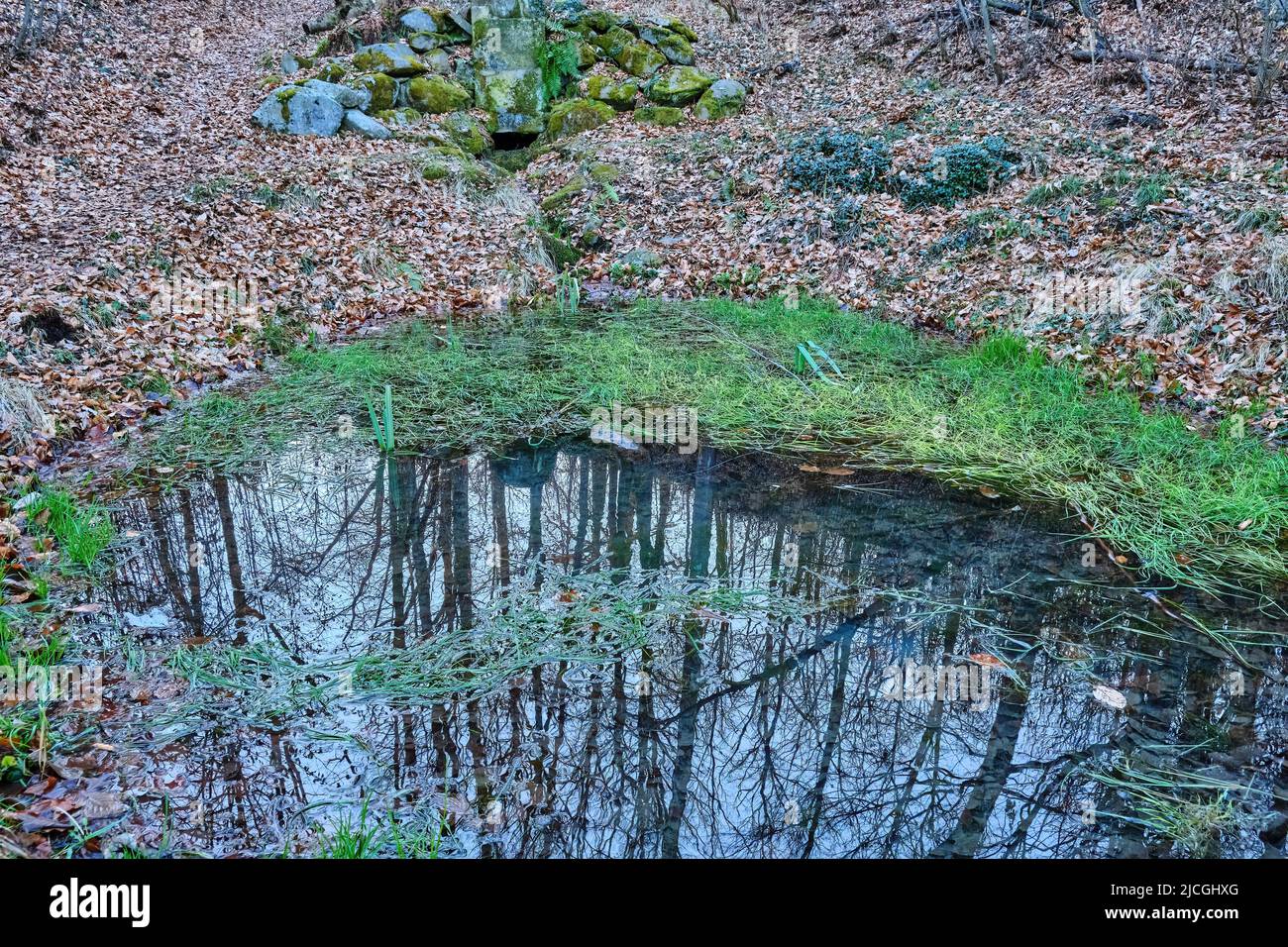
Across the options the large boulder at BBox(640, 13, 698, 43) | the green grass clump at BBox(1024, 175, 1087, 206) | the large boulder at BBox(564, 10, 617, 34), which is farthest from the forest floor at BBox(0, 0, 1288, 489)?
the large boulder at BBox(564, 10, 617, 34)

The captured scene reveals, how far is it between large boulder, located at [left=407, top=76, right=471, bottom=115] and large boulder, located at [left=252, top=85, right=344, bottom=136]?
166cm

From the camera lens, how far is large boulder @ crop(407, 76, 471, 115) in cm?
1304

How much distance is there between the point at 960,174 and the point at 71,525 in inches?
394

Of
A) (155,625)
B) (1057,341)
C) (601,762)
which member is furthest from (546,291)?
(601,762)

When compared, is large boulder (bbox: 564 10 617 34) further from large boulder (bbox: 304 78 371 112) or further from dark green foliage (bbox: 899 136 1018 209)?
dark green foliage (bbox: 899 136 1018 209)

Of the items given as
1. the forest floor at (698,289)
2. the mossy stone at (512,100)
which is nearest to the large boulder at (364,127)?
the forest floor at (698,289)

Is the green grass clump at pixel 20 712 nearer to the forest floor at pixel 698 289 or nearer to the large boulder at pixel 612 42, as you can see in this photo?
the forest floor at pixel 698 289

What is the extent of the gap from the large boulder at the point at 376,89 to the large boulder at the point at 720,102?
5.11 m

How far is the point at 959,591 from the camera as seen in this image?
13.0 ft

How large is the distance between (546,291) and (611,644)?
693 centimetres

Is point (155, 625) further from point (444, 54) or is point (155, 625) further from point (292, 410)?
point (444, 54)

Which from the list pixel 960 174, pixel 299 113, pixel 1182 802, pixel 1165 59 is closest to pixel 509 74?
pixel 299 113

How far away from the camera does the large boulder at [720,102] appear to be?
13508 millimetres

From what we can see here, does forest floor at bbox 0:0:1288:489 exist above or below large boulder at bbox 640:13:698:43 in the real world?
below
